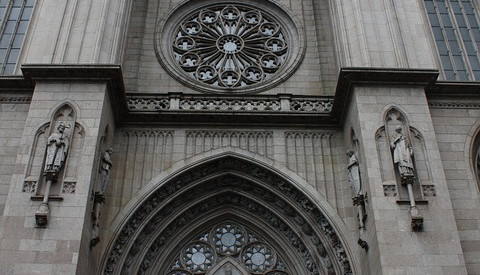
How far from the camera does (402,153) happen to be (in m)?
13.6

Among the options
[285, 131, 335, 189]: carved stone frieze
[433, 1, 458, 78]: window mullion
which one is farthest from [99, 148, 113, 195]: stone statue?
[433, 1, 458, 78]: window mullion

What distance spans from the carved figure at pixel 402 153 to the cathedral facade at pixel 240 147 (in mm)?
60

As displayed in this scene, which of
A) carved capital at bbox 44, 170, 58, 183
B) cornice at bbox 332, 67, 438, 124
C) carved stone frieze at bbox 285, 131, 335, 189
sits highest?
cornice at bbox 332, 67, 438, 124

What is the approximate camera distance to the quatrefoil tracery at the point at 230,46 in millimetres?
18453

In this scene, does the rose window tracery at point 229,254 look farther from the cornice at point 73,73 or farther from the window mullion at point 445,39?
the window mullion at point 445,39

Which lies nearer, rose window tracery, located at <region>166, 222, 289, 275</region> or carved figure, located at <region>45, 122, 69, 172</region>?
carved figure, located at <region>45, 122, 69, 172</region>

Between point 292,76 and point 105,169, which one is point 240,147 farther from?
point 105,169

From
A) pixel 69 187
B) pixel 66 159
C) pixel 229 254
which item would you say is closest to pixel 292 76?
pixel 229 254

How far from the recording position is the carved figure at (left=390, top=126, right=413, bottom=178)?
1329cm

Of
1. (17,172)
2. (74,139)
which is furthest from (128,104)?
(17,172)

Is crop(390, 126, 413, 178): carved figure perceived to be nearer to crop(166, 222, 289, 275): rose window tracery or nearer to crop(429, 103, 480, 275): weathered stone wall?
crop(429, 103, 480, 275): weathered stone wall

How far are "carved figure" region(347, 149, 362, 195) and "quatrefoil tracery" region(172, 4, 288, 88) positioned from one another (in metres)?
4.78

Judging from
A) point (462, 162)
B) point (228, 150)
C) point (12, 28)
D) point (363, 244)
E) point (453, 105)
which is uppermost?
point (12, 28)

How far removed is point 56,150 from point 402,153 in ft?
26.7
